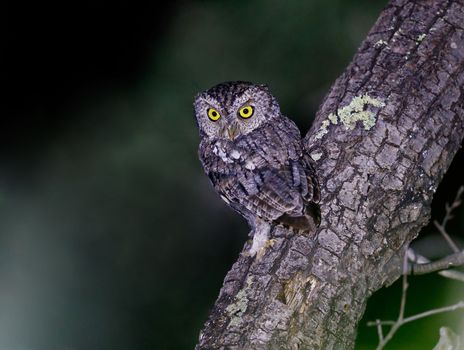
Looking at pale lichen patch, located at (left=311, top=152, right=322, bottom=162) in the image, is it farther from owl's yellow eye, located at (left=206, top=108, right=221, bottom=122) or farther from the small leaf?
the small leaf

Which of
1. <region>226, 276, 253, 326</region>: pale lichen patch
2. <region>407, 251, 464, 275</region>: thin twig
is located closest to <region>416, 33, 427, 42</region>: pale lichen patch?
<region>407, 251, 464, 275</region>: thin twig

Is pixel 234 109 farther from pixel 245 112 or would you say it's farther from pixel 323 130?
pixel 323 130

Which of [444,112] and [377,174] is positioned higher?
[444,112]

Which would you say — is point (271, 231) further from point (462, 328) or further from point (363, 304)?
point (462, 328)

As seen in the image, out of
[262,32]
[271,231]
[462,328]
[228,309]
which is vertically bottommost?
[462,328]

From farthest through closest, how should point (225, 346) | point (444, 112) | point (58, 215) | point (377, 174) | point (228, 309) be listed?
point (58, 215)
point (444, 112)
point (377, 174)
point (228, 309)
point (225, 346)

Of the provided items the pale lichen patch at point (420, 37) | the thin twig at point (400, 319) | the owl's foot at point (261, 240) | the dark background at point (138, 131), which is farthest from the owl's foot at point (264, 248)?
the dark background at point (138, 131)

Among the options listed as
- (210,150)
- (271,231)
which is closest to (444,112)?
(271,231)

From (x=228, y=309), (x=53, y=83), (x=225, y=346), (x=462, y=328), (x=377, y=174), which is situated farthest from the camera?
(x=53, y=83)

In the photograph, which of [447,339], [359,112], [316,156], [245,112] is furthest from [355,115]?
[447,339]
